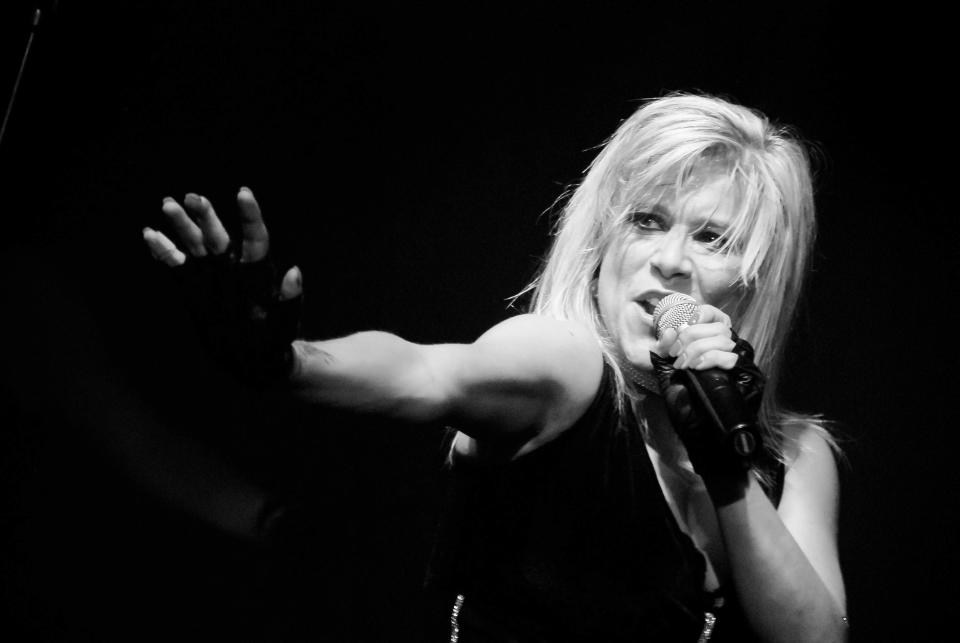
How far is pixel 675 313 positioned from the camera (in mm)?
991

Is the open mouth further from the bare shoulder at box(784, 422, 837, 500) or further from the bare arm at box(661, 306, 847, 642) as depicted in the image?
the bare shoulder at box(784, 422, 837, 500)

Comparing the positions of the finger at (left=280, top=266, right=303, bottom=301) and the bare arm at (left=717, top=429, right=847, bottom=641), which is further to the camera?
the bare arm at (left=717, top=429, right=847, bottom=641)

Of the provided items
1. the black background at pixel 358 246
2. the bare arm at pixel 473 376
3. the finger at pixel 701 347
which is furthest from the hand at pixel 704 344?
the black background at pixel 358 246

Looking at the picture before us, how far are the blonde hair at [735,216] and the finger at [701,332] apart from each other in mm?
227

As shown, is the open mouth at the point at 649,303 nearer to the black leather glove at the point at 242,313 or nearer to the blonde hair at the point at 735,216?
the blonde hair at the point at 735,216

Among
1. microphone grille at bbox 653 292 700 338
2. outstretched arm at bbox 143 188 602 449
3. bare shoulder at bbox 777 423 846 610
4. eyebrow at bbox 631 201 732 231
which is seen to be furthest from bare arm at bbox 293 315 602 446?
bare shoulder at bbox 777 423 846 610

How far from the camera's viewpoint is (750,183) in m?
1.22

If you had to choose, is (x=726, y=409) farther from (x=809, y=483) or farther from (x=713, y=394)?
(x=809, y=483)

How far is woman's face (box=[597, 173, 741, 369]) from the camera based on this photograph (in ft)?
3.77

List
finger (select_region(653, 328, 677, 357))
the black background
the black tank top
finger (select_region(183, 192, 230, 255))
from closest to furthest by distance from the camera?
finger (select_region(183, 192, 230, 255)) → finger (select_region(653, 328, 677, 357)) → the black tank top → the black background

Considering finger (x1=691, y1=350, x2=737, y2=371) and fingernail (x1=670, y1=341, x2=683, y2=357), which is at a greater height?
fingernail (x1=670, y1=341, x2=683, y2=357)

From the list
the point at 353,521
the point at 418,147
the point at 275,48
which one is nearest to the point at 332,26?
the point at 275,48

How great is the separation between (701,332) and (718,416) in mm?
105

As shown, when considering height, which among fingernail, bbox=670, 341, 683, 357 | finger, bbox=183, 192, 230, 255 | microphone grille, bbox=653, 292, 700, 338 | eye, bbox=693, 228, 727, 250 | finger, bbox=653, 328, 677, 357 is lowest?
finger, bbox=183, 192, 230, 255
